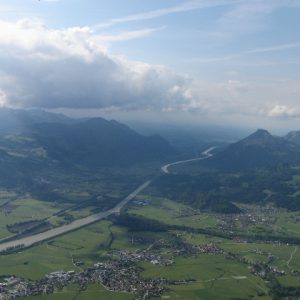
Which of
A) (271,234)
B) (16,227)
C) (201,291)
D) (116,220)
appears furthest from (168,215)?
(201,291)

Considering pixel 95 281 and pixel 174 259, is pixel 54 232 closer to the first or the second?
pixel 174 259

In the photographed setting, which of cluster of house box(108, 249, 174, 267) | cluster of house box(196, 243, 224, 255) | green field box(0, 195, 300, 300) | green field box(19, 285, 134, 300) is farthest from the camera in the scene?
cluster of house box(196, 243, 224, 255)

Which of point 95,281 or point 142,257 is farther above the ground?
point 142,257

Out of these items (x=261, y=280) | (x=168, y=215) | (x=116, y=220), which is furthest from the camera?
(x=168, y=215)

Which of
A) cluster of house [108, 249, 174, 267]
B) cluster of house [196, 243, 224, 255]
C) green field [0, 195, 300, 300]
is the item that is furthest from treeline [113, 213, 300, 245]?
cluster of house [108, 249, 174, 267]

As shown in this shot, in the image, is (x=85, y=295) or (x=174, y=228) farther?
(x=174, y=228)

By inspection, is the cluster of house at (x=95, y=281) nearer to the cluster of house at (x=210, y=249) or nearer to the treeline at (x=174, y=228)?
the cluster of house at (x=210, y=249)

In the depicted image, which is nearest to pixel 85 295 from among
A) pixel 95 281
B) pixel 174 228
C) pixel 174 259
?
pixel 95 281

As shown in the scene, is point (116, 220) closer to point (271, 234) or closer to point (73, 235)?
point (73, 235)

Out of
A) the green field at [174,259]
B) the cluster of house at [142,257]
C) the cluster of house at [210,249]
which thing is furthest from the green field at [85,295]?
the cluster of house at [210,249]

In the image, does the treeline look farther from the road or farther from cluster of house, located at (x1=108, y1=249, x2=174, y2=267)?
cluster of house, located at (x1=108, y1=249, x2=174, y2=267)

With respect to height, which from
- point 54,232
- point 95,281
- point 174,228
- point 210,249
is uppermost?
point 54,232
